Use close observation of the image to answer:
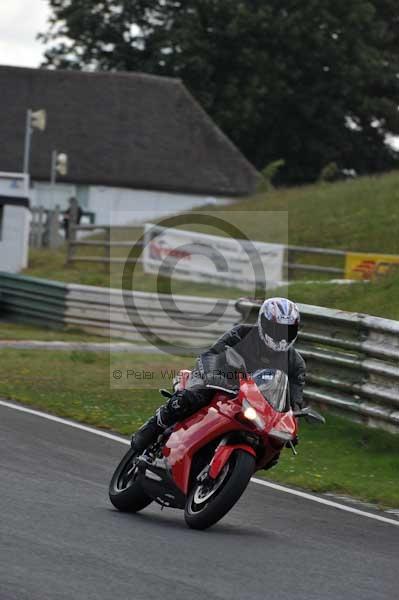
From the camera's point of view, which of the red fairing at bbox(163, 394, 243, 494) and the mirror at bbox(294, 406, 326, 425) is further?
the mirror at bbox(294, 406, 326, 425)

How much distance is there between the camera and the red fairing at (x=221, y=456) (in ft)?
27.9

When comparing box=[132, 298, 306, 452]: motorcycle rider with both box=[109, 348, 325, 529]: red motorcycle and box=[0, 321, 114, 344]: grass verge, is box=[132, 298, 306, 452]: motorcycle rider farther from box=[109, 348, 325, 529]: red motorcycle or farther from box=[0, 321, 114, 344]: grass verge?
box=[0, 321, 114, 344]: grass verge

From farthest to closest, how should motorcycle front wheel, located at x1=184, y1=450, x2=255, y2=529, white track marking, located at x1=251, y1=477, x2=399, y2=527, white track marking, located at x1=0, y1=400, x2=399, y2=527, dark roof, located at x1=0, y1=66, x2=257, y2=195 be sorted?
dark roof, located at x1=0, y1=66, x2=257, y2=195 < white track marking, located at x1=0, y1=400, x2=399, y2=527 < white track marking, located at x1=251, y1=477, x2=399, y2=527 < motorcycle front wheel, located at x1=184, y1=450, x2=255, y2=529

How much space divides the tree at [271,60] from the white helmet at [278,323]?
61.5 meters

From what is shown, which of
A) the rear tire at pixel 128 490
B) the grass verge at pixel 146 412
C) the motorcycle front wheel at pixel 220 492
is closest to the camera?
the motorcycle front wheel at pixel 220 492

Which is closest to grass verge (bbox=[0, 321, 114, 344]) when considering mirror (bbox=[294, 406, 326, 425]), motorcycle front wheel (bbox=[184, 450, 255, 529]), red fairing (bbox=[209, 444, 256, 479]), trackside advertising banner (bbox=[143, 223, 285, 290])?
trackside advertising banner (bbox=[143, 223, 285, 290])

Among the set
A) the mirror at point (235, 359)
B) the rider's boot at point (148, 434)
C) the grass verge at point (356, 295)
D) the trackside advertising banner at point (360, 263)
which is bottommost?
the rider's boot at point (148, 434)

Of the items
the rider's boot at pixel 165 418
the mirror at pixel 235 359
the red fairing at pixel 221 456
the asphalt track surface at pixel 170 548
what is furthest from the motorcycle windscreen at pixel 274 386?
the asphalt track surface at pixel 170 548

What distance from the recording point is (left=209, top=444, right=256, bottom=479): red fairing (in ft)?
27.9

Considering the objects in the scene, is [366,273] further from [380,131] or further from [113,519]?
[380,131]

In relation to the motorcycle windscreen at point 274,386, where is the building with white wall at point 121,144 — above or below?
above

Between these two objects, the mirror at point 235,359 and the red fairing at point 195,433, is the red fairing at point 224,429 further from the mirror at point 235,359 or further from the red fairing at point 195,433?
the mirror at point 235,359

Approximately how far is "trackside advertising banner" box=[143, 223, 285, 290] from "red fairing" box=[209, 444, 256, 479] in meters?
23.7

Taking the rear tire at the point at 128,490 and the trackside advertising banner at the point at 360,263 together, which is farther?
the trackside advertising banner at the point at 360,263
